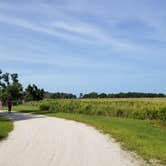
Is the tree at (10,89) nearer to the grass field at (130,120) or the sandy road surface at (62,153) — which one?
the grass field at (130,120)

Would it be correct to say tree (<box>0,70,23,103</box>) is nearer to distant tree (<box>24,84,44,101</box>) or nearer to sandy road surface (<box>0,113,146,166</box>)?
distant tree (<box>24,84,44,101</box>)

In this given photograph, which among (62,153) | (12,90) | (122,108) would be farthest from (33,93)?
(62,153)

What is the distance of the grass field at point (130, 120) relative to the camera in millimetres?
16177

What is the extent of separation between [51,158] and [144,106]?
28.3m

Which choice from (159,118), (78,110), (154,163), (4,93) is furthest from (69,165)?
(4,93)

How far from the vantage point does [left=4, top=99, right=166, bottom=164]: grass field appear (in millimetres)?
16177

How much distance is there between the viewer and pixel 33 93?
99625 millimetres

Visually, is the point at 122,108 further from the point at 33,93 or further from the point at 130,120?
the point at 33,93

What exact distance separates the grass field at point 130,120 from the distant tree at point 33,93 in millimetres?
33536

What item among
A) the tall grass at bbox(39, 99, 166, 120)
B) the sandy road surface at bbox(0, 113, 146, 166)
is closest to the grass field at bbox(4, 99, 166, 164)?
the tall grass at bbox(39, 99, 166, 120)

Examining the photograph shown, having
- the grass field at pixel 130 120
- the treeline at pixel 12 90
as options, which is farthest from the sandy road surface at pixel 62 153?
the treeline at pixel 12 90

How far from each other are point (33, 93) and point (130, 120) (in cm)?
6514

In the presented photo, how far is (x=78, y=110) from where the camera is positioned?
53531mm

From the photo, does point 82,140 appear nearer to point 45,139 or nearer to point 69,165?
point 45,139
